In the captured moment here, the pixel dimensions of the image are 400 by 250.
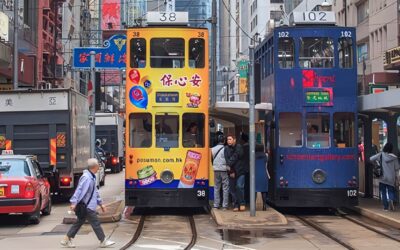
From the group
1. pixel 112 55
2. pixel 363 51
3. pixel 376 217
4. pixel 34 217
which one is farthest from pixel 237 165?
pixel 363 51

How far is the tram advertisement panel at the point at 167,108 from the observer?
50.5 feet

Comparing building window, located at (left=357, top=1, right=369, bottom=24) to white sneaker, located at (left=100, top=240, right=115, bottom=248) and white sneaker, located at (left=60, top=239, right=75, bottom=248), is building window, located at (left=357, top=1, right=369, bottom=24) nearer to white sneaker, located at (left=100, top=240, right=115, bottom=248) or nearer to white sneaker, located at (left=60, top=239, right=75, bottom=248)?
white sneaker, located at (left=100, top=240, right=115, bottom=248)

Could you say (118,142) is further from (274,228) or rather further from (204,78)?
(274,228)

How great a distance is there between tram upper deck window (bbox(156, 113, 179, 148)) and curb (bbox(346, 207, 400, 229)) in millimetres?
5074

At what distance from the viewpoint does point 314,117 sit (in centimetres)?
1570

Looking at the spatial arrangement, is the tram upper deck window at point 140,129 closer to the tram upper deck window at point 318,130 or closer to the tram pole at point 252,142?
the tram pole at point 252,142

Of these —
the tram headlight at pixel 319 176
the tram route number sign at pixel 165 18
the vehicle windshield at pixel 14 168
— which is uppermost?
the tram route number sign at pixel 165 18

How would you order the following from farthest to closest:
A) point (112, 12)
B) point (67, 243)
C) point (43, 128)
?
point (112, 12)
point (43, 128)
point (67, 243)

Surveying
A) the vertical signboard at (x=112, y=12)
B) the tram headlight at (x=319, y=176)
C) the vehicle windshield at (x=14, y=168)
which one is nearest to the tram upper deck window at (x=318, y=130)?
the tram headlight at (x=319, y=176)

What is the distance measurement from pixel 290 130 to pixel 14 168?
696 cm

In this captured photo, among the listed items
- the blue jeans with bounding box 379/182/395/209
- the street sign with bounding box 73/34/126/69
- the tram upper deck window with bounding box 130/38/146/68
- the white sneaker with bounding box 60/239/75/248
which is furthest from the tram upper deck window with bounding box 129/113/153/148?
the blue jeans with bounding box 379/182/395/209

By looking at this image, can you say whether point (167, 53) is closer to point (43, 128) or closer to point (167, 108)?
point (167, 108)

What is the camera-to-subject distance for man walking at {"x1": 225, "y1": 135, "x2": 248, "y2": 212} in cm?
1518

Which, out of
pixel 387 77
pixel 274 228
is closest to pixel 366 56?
pixel 387 77
